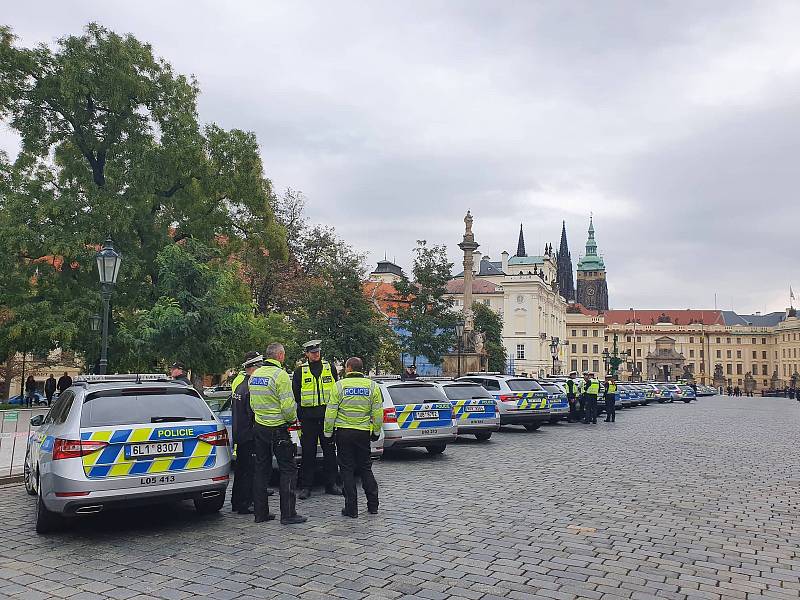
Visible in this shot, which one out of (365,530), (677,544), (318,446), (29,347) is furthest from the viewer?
(29,347)

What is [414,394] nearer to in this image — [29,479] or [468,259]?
[29,479]

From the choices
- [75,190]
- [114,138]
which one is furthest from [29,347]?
[114,138]

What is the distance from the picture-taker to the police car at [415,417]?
1324cm

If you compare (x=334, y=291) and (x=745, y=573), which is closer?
(x=745, y=573)

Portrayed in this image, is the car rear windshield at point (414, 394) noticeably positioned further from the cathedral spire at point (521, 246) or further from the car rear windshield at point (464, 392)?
the cathedral spire at point (521, 246)

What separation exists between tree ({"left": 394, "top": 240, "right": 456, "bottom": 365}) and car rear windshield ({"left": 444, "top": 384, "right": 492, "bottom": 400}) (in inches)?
997

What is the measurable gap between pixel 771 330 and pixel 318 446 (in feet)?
517

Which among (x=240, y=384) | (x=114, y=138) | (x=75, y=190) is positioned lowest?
(x=240, y=384)

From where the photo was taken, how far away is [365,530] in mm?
7535

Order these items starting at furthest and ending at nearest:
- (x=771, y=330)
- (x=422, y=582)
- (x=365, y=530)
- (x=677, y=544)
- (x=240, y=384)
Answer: (x=771, y=330)
(x=240, y=384)
(x=365, y=530)
(x=677, y=544)
(x=422, y=582)

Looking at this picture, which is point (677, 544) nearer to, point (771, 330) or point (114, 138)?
point (114, 138)

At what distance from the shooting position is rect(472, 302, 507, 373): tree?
259 ft

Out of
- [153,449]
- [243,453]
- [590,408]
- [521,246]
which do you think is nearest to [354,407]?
→ [243,453]

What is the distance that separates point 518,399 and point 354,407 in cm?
1226
